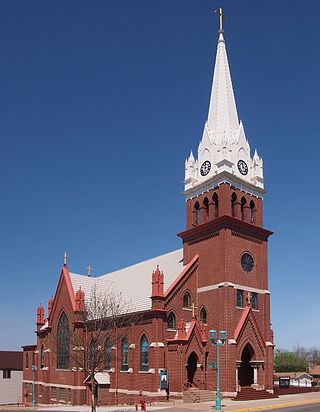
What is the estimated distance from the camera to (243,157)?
5541 centimetres

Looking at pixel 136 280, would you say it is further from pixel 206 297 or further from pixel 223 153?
pixel 223 153

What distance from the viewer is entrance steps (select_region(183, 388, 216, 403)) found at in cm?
4481

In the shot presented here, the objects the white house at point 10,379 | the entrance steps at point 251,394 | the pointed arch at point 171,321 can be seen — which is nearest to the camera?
the entrance steps at point 251,394

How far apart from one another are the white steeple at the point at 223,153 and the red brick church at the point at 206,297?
0.35 ft

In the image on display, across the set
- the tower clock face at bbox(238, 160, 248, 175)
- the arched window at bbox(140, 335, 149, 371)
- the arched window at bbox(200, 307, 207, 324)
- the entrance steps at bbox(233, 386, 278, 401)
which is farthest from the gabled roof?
the tower clock face at bbox(238, 160, 248, 175)

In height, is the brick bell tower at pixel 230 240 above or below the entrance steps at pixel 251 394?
above

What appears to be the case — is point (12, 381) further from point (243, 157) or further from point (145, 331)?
point (243, 157)

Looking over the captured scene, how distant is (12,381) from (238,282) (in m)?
45.6

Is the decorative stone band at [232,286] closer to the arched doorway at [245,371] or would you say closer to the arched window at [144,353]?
the arched doorway at [245,371]

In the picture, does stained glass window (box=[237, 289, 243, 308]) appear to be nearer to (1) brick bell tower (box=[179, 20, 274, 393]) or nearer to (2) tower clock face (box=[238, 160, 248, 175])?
(1) brick bell tower (box=[179, 20, 274, 393])

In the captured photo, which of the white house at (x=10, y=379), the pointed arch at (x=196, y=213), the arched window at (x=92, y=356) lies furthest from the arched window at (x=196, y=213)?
the white house at (x=10, y=379)

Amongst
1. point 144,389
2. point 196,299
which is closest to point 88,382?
point 144,389

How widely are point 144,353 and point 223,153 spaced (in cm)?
2008

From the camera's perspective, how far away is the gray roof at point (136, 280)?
176ft
